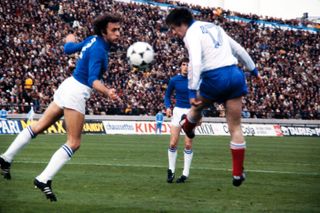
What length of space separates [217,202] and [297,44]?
5184cm

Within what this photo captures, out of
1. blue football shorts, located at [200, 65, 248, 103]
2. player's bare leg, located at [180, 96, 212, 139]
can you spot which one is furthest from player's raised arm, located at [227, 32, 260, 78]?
player's bare leg, located at [180, 96, 212, 139]

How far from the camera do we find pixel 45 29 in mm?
45562

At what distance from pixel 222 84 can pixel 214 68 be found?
0.31 m

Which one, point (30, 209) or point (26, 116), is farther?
point (26, 116)

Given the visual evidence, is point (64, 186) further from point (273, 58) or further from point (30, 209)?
point (273, 58)

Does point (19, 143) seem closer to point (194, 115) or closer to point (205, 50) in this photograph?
point (194, 115)

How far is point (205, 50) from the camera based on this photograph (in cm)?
1020

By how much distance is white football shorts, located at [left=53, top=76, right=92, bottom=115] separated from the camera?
10.0 metres

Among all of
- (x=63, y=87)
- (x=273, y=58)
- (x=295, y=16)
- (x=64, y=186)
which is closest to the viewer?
(x=63, y=87)

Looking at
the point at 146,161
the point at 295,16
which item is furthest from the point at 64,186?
the point at 295,16

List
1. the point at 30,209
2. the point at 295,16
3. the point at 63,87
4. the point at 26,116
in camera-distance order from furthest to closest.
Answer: the point at 295,16 → the point at 26,116 → the point at 63,87 → the point at 30,209

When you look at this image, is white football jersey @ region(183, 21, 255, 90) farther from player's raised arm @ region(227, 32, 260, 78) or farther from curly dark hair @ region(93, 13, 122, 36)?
curly dark hair @ region(93, 13, 122, 36)

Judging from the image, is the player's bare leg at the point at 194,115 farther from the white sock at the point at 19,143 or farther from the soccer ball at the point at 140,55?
the white sock at the point at 19,143

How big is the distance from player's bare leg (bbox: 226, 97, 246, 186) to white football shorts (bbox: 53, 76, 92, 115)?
2506mm
